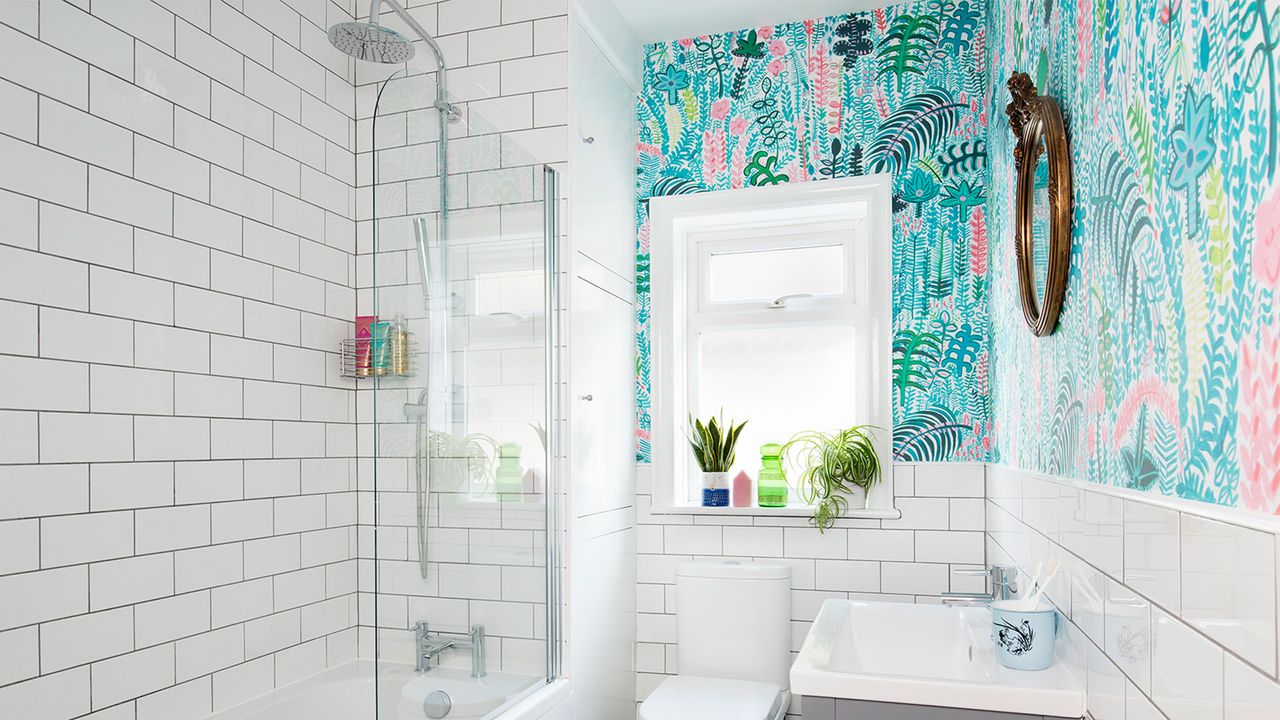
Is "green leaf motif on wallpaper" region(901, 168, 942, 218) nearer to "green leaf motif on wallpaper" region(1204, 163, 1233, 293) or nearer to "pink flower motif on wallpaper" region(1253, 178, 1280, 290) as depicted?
"green leaf motif on wallpaper" region(1204, 163, 1233, 293)

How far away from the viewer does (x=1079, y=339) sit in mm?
1492

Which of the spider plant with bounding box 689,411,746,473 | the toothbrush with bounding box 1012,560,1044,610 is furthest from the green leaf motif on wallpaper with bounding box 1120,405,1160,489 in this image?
the spider plant with bounding box 689,411,746,473

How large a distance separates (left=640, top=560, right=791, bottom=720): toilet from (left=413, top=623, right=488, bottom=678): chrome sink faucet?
0.94 m

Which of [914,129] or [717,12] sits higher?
[717,12]

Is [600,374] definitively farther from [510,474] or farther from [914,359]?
[914,359]

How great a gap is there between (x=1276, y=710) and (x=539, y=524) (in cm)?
165

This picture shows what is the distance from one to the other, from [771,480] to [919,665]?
924 mm

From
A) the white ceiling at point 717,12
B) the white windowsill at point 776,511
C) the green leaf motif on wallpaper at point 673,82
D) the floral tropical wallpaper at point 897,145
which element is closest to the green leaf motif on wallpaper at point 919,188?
the floral tropical wallpaper at point 897,145

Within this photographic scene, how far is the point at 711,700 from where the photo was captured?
242 centimetres

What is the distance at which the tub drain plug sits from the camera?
160cm

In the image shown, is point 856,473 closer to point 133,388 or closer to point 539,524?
point 539,524

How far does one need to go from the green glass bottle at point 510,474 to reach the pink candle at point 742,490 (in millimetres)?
981

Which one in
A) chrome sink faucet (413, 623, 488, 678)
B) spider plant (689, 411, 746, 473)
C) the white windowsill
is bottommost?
chrome sink faucet (413, 623, 488, 678)

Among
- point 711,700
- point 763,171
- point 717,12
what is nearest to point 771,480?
point 711,700
